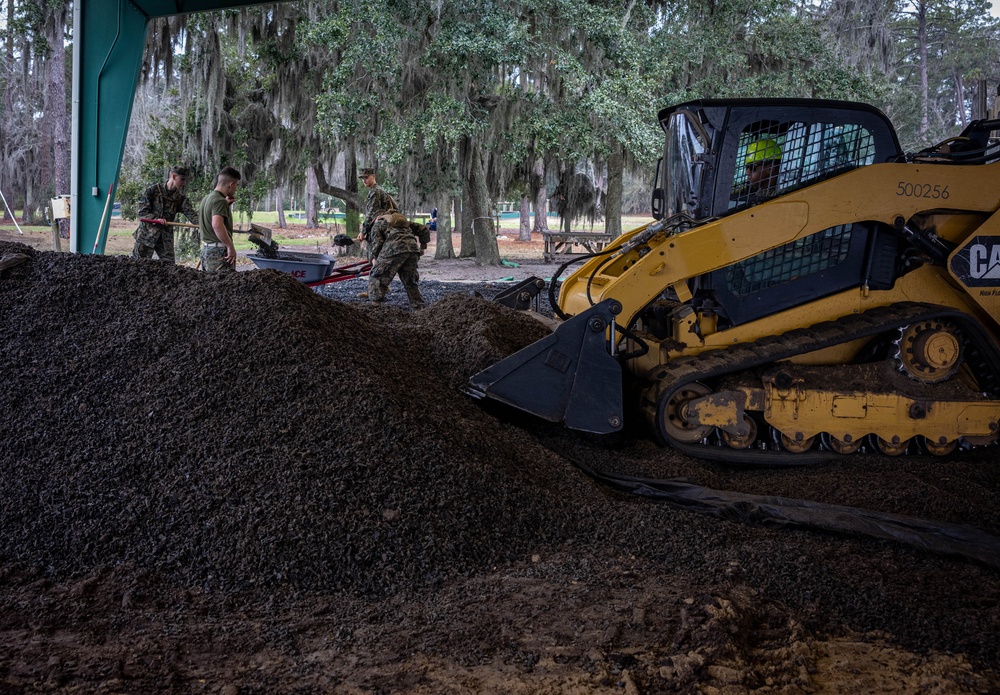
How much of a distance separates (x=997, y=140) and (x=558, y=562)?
4.22 m

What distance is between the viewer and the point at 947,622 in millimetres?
3117

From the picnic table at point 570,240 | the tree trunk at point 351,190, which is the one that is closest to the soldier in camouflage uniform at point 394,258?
the tree trunk at point 351,190

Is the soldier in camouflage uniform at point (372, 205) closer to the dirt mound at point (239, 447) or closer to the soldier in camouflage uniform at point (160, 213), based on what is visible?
the soldier in camouflage uniform at point (160, 213)

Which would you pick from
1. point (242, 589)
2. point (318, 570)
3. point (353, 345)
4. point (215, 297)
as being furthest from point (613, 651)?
point (215, 297)

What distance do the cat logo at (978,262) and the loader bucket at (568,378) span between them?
7.61ft

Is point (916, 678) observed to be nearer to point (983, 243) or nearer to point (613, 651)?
point (613, 651)

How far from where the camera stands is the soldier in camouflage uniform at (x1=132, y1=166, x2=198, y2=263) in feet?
29.3

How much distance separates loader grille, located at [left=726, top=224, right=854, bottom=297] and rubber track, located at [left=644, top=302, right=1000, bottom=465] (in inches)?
14.1

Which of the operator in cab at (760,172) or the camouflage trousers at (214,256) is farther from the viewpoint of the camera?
the camouflage trousers at (214,256)

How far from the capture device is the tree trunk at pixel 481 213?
1781 centimetres

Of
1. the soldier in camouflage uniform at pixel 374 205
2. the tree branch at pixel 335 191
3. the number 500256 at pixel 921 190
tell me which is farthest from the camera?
the tree branch at pixel 335 191

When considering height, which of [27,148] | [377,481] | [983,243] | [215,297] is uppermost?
[27,148]

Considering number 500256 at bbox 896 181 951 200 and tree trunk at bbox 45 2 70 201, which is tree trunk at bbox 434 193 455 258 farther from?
number 500256 at bbox 896 181 951 200

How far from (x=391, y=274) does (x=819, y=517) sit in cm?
641
